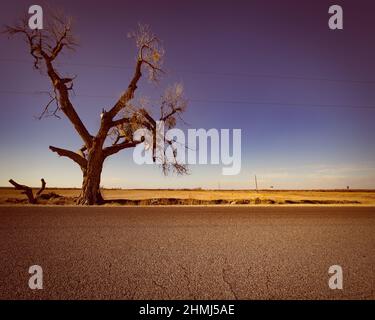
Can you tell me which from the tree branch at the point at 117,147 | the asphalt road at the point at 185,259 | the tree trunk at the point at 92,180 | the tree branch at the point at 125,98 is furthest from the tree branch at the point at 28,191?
the asphalt road at the point at 185,259

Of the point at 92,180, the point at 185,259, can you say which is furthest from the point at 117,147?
the point at 185,259

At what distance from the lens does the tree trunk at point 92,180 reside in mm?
15030

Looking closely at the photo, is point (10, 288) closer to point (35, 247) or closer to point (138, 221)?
point (35, 247)

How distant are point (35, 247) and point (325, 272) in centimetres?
484

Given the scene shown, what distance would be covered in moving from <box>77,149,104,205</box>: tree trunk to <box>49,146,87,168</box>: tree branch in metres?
0.28

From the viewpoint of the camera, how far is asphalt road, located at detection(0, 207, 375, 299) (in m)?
3.38

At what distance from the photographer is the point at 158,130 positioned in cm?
1716

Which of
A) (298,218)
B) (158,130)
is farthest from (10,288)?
(158,130)

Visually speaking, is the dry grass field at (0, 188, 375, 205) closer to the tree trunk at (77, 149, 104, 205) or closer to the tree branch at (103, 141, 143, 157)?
the tree trunk at (77, 149, 104, 205)

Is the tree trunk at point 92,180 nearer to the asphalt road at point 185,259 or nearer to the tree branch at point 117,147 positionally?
the tree branch at point 117,147

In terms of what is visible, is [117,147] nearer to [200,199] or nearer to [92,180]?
[92,180]

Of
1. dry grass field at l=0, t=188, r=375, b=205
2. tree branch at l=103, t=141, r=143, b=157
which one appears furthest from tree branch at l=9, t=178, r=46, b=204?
tree branch at l=103, t=141, r=143, b=157

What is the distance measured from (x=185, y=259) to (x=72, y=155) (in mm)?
12538

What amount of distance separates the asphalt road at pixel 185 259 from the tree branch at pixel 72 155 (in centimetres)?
756
